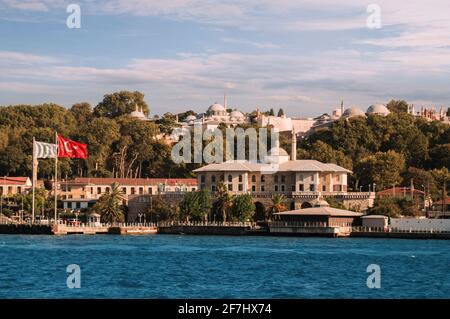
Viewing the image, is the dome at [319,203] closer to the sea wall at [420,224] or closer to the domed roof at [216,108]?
the sea wall at [420,224]

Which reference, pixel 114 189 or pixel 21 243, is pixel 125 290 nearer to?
pixel 21 243

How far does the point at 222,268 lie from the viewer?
46.7 meters

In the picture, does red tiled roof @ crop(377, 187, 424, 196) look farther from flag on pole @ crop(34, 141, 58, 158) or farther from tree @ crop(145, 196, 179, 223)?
flag on pole @ crop(34, 141, 58, 158)

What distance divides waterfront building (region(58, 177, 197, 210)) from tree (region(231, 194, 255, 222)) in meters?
14.3

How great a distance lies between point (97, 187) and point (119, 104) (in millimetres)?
53292

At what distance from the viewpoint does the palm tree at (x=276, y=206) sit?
86375 mm

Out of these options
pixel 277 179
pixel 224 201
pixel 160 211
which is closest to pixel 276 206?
pixel 224 201

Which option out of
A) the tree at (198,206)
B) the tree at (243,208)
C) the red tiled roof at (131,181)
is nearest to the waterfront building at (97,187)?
the red tiled roof at (131,181)

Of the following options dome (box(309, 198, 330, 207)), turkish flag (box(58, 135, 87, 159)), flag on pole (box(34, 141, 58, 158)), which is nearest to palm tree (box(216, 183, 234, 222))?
dome (box(309, 198, 330, 207))

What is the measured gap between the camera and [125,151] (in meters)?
121

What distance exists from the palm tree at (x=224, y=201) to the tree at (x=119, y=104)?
229 ft

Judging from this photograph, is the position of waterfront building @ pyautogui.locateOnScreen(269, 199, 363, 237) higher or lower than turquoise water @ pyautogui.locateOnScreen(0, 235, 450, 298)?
higher

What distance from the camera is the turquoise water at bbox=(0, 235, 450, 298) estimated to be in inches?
1460
